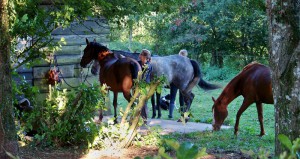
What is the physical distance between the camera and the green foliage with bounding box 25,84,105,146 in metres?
5.98

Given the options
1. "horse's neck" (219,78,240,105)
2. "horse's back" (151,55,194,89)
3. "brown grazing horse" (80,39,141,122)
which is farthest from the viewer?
"horse's back" (151,55,194,89)

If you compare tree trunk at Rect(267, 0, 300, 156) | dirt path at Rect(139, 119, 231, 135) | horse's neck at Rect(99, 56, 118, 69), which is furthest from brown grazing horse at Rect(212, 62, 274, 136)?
tree trunk at Rect(267, 0, 300, 156)

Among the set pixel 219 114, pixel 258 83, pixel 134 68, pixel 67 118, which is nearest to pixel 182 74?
pixel 134 68

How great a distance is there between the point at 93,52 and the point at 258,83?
3744 mm

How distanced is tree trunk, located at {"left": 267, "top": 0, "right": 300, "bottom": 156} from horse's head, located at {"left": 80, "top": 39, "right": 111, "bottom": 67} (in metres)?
7.00

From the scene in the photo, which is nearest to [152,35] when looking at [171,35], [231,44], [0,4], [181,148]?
[171,35]

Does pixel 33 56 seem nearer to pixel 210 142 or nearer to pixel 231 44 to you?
pixel 210 142

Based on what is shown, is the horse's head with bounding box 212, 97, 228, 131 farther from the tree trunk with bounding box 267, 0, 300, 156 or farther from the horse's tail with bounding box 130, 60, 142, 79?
the tree trunk with bounding box 267, 0, 300, 156

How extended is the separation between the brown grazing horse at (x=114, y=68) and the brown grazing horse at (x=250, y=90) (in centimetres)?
168

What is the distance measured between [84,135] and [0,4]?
7.93 feet

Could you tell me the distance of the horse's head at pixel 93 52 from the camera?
10.7 metres

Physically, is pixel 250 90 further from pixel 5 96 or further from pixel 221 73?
pixel 221 73

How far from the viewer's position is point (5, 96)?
13.6 feet

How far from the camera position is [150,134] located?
20.7 feet
